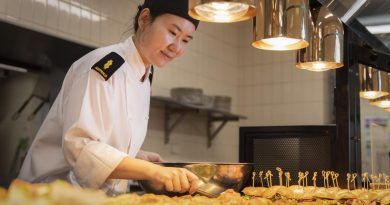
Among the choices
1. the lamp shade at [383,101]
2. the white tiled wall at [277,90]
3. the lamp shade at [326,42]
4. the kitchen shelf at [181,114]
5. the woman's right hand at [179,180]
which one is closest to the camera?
the woman's right hand at [179,180]

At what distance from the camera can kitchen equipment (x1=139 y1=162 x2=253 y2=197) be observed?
1425 millimetres

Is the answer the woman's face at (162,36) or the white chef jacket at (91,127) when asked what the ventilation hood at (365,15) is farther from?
the white chef jacket at (91,127)

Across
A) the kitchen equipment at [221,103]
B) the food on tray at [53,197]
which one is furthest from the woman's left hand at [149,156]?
the kitchen equipment at [221,103]

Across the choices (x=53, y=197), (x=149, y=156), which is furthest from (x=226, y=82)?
(x=53, y=197)

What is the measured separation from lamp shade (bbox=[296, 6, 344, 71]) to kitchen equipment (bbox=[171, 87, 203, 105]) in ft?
8.27

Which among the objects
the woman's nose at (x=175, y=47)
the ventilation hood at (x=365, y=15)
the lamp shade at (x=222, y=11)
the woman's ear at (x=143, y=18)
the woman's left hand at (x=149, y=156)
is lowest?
the woman's left hand at (x=149, y=156)

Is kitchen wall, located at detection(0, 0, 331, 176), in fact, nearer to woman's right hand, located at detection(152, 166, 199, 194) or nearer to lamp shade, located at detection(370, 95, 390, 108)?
lamp shade, located at detection(370, 95, 390, 108)

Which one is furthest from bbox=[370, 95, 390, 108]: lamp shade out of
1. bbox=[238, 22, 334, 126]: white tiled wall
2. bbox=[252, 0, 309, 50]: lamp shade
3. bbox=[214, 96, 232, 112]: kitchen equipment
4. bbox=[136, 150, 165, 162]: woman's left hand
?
bbox=[238, 22, 334, 126]: white tiled wall

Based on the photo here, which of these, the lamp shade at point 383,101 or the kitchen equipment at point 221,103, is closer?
the lamp shade at point 383,101

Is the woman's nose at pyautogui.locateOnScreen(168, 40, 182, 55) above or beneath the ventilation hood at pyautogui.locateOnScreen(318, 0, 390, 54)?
beneath

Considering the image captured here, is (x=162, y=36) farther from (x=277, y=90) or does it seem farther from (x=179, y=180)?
(x=277, y=90)

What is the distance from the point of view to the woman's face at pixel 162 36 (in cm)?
189

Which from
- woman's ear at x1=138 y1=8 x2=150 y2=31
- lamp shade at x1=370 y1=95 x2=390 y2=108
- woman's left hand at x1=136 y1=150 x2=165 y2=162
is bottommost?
woman's left hand at x1=136 y1=150 x2=165 y2=162

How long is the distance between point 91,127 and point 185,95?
276cm
